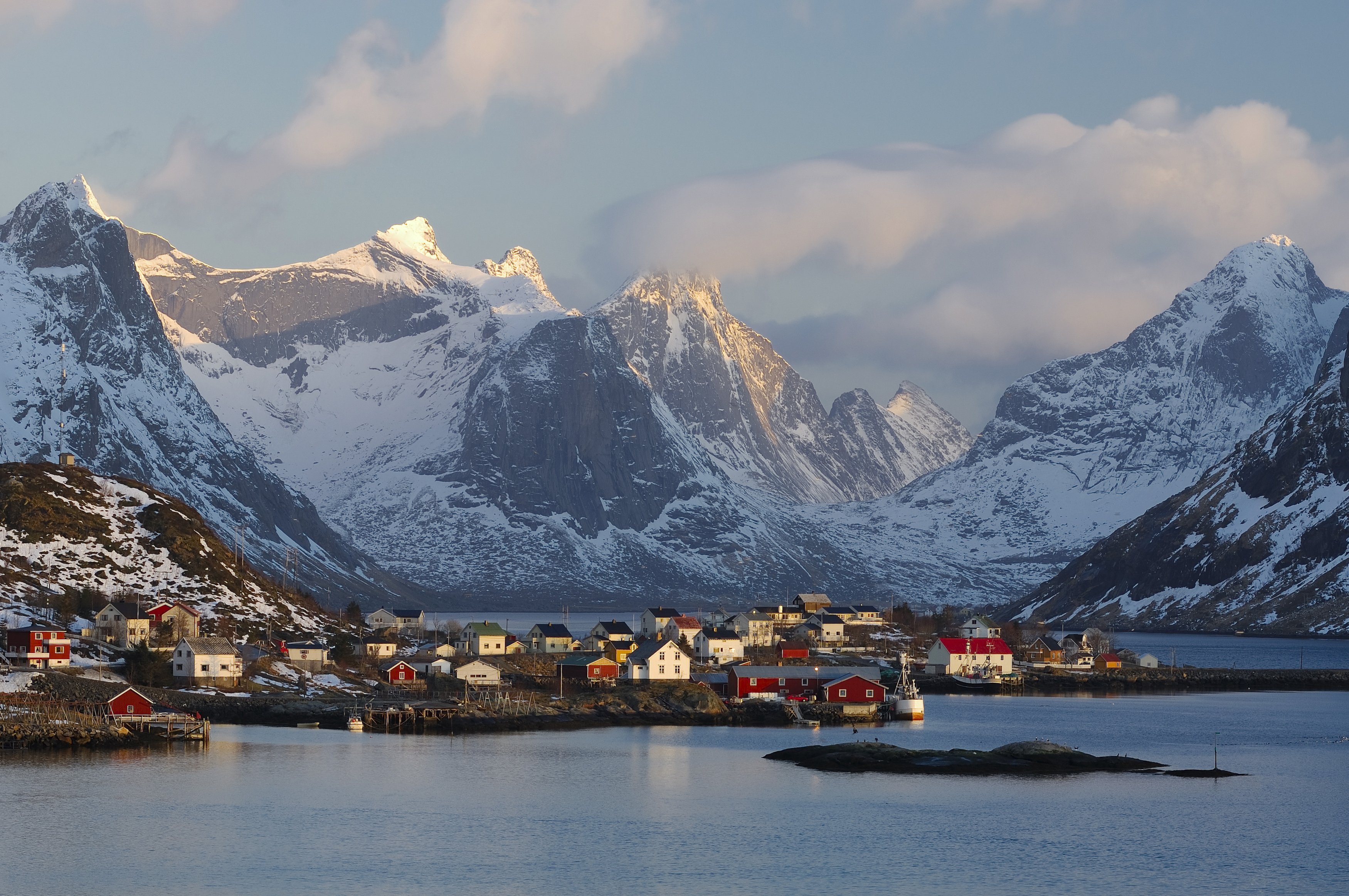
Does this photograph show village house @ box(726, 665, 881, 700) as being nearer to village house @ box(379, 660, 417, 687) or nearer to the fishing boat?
the fishing boat

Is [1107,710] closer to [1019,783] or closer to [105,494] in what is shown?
[1019,783]

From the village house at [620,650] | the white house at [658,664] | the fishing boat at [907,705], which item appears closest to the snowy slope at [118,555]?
the village house at [620,650]

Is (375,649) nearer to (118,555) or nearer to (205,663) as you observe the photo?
(118,555)

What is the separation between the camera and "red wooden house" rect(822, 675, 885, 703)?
14600 cm

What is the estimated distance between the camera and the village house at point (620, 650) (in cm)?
16762

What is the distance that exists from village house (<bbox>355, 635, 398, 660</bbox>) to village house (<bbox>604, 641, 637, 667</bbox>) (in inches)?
804

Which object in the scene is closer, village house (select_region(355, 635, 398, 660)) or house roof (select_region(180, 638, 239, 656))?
house roof (select_region(180, 638, 239, 656))

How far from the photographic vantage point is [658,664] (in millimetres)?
161375

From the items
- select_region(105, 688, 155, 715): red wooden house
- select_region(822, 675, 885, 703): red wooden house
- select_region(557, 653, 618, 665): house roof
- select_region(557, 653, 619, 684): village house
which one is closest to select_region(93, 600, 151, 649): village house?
select_region(105, 688, 155, 715): red wooden house

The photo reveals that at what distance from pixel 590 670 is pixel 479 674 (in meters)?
10.8

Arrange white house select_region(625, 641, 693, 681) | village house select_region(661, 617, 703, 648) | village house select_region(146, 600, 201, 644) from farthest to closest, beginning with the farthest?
village house select_region(661, 617, 703, 648) → white house select_region(625, 641, 693, 681) → village house select_region(146, 600, 201, 644)

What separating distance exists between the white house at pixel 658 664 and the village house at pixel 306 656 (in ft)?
86.7

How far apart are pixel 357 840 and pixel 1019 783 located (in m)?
40.0

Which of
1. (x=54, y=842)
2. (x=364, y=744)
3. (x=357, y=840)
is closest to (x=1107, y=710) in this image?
(x=364, y=744)
